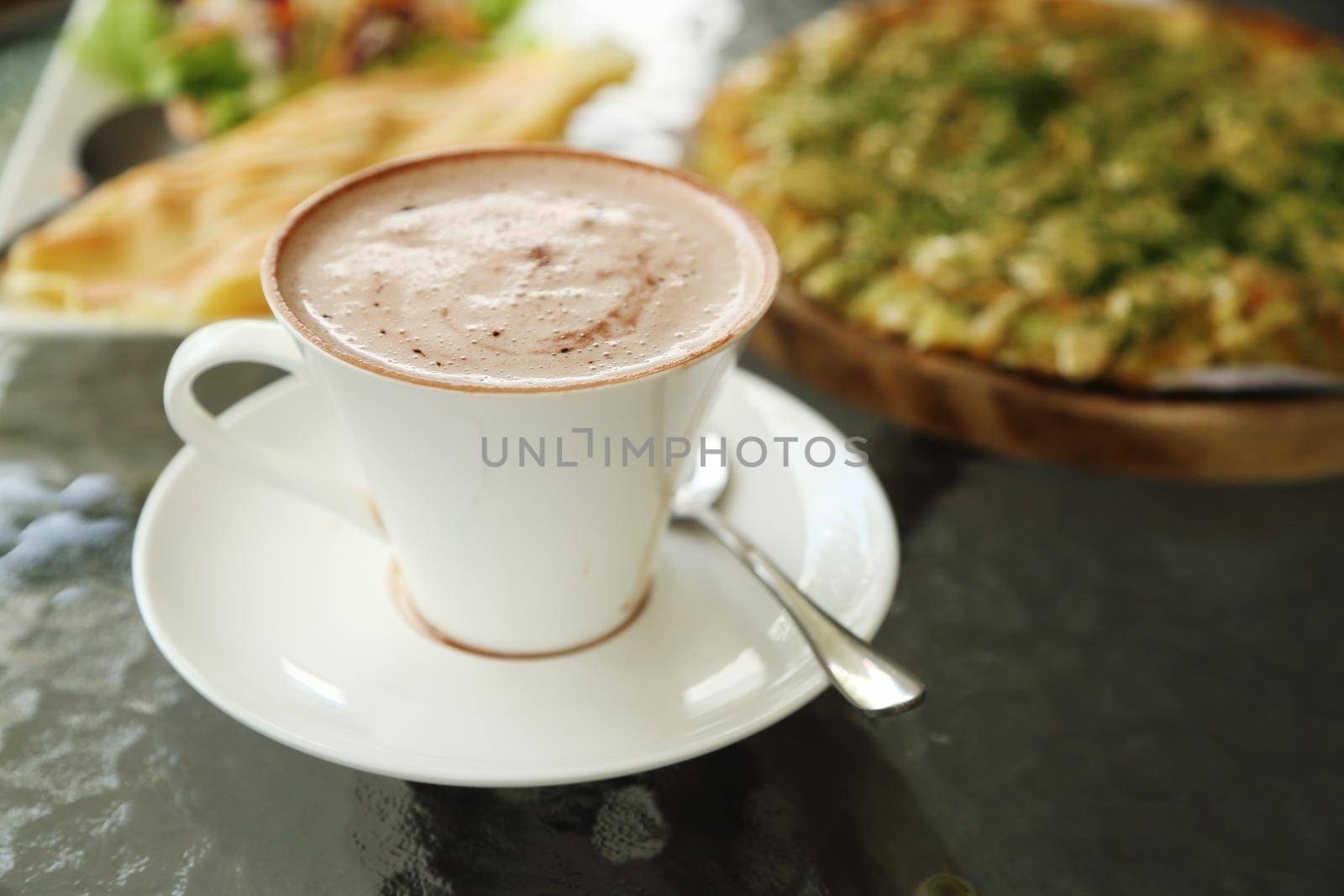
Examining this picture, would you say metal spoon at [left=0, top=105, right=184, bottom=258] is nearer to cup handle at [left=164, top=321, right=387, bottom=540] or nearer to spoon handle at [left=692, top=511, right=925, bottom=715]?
cup handle at [left=164, top=321, right=387, bottom=540]

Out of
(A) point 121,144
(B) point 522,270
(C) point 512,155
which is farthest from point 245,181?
(B) point 522,270

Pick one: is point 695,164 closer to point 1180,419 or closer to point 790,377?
point 790,377

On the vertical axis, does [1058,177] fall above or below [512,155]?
below

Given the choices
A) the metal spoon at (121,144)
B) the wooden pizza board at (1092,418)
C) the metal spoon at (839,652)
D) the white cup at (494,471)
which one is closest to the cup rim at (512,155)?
the white cup at (494,471)

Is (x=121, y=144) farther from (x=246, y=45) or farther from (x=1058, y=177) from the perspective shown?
(x=1058, y=177)

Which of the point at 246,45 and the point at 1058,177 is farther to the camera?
the point at 246,45

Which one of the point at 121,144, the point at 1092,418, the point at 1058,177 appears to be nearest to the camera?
the point at 1092,418

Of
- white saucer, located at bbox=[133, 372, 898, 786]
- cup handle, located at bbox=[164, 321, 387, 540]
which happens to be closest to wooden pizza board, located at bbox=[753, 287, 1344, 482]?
white saucer, located at bbox=[133, 372, 898, 786]

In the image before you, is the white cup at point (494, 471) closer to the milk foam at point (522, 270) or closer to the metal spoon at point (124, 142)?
the milk foam at point (522, 270)

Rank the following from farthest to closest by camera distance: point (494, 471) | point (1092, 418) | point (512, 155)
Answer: point (1092, 418)
point (512, 155)
point (494, 471)
